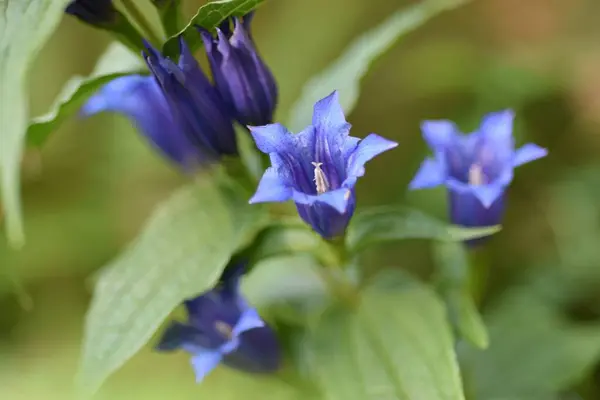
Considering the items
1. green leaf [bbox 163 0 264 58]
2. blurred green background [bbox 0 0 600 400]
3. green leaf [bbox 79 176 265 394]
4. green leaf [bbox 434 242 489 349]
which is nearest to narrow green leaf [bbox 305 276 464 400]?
green leaf [bbox 434 242 489 349]

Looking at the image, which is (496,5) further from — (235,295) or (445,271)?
(235,295)

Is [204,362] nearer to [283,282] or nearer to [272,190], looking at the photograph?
[272,190]

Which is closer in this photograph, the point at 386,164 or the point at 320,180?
the point at 320,180

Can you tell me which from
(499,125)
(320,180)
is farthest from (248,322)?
(499,125)

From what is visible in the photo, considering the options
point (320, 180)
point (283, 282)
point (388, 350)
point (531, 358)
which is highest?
point (320, 180)

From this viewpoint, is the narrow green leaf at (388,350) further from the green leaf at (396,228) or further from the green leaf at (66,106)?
the green leaf at (66,106)

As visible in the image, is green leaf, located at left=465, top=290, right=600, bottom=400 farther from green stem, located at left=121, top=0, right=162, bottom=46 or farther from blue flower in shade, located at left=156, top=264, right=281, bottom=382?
green stem, located at left=121, top=0, right=162, bottom=46
